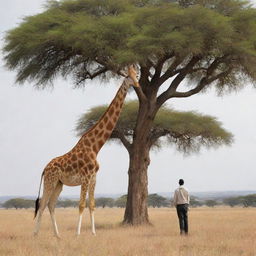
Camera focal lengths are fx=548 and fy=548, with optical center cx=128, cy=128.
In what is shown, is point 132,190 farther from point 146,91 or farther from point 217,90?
point 217,90

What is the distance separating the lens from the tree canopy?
79.8ft

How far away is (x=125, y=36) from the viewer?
17.4 m

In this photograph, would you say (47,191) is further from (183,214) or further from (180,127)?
(180,127)

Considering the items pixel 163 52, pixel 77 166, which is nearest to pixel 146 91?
pixel 163 52

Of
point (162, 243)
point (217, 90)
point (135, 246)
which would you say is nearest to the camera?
point (135, 246)

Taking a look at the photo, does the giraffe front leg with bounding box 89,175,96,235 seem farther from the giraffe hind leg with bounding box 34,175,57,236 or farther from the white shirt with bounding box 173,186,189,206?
the white shirt with bounding box 173,186,189,206

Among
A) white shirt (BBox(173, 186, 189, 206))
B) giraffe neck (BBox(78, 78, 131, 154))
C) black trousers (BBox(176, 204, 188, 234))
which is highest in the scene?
giraffe neck (BBox(78, 78, 131, 154))

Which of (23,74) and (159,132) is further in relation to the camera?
(159,132)

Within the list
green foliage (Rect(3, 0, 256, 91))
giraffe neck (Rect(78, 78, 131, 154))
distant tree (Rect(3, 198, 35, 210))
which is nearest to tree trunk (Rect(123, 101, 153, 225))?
green foliage (Rect(3, 0, 256, 91))

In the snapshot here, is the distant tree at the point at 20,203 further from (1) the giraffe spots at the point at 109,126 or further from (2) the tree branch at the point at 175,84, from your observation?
(1) the giraffe spots at the point at 109,126

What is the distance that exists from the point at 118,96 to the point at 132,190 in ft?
17.8

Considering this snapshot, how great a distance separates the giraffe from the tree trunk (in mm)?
4408

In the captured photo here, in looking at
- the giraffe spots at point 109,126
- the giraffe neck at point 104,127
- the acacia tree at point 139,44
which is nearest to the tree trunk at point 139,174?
the acacia tree at point 139,44

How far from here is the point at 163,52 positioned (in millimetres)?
16812
